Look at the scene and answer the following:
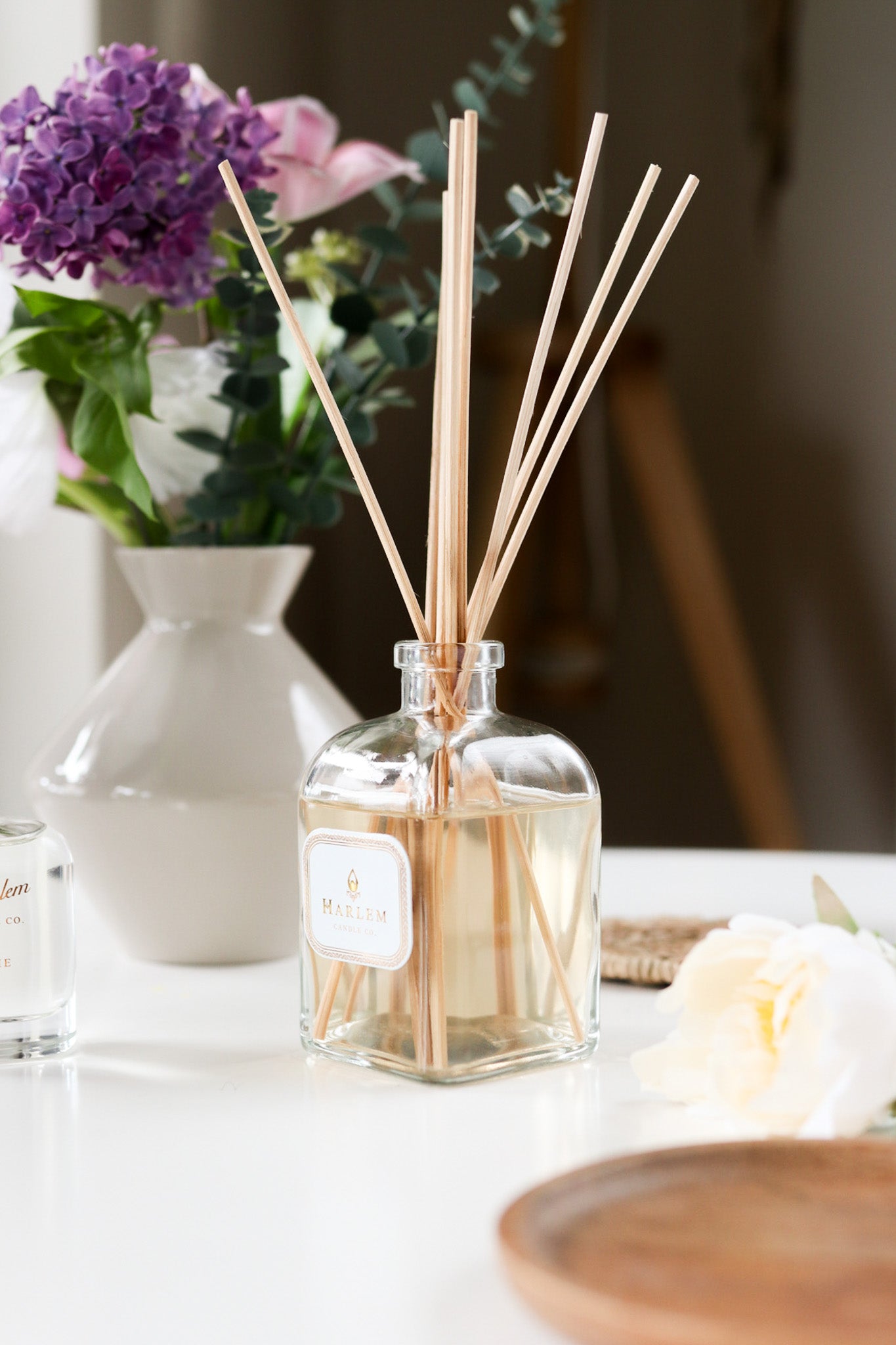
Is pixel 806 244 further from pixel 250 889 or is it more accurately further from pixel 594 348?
pixel 250 889

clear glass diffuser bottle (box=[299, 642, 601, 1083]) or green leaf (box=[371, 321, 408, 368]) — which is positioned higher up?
green leaf (box=[371, 321, 408, 368])

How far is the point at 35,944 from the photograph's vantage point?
571 mm

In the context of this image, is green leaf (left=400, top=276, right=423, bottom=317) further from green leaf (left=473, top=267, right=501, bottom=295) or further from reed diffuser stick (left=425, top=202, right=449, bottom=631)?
reed diffuser stick (left=425, top=202, right=449, bottom=631)

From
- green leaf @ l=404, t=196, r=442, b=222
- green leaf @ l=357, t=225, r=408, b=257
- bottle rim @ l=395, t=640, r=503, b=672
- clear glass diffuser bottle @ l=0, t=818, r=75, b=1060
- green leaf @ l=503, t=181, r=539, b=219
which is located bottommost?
clear glass diffuser bottle @ l=0, t=818, r=75, b=1060

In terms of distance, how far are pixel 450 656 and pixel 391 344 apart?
24 centimetres

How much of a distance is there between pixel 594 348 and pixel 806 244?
29cm

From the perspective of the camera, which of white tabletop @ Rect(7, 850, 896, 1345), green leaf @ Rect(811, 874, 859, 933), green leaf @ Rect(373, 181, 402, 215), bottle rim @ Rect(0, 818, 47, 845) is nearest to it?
white tabletop @ Rect(7, 850, 896, 1345)

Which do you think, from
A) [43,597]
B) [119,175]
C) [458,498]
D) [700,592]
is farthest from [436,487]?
[700,592]

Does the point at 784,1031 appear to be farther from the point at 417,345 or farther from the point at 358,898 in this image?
the point at 417,345

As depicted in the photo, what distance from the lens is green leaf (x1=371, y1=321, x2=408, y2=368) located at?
73 centimetres

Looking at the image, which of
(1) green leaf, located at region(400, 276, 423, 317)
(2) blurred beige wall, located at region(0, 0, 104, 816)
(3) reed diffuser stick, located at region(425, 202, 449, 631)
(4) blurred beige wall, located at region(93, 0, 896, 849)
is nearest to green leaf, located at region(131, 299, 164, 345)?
(1) green leaf, located at region(400, 276, 423, 317)

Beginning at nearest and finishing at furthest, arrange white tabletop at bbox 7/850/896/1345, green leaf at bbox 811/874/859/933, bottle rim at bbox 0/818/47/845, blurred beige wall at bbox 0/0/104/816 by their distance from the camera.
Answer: white tabletop at bbox 7/850/896/1345 → green leaf at bbox 811/874/859/933 → bottle rim at bbox 0/818/47/845 → blurred beige wall at bbox 0/0/104/816

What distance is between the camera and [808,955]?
0.44m

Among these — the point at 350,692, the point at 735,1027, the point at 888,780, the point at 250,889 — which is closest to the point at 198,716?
the point at 250,889
